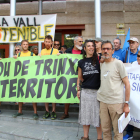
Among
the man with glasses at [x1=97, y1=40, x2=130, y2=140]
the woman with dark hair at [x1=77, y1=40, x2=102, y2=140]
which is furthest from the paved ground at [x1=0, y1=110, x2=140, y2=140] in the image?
the man with glasses at [x1=97, y1=40, x2=130, y2=140]

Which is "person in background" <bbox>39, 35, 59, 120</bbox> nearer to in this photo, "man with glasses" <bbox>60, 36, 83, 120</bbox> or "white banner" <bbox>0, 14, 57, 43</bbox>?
"man with glasses" <bbox>60, 36, 83, 120</bbox>

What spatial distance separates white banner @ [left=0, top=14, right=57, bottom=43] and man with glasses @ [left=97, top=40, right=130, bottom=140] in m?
3.16

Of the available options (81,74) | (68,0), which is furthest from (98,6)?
(81,74)

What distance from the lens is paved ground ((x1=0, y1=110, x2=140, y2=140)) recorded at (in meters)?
3.57

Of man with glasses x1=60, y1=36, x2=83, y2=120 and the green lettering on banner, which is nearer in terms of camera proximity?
man with glasses x1=60, y1=36, x2=83, y2=120

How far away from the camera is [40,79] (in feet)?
14.9

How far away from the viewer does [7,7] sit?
7.79 metres

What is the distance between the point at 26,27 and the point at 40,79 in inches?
79.6

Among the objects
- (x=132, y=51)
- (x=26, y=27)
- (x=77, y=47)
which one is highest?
(x=26, y=27)

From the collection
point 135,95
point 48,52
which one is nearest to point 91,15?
point 48,52

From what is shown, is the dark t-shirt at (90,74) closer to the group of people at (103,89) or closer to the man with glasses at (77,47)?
the group of people at (103,89)

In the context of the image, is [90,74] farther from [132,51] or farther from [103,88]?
[132,51]

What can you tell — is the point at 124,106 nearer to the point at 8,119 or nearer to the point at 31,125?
the point at 31,125

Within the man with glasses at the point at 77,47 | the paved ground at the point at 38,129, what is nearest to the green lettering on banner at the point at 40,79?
the man with glasses at the point at 77,47
